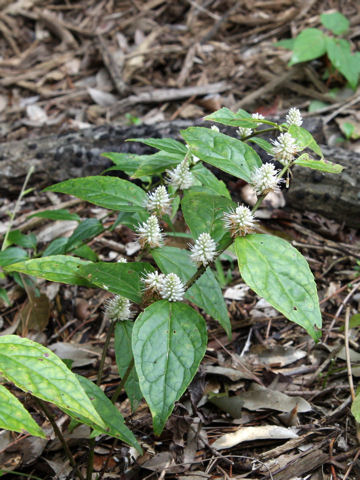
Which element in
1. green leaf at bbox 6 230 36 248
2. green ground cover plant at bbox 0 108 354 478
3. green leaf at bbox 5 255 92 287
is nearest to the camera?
green ground cover plant at bbox 0 108 354 478

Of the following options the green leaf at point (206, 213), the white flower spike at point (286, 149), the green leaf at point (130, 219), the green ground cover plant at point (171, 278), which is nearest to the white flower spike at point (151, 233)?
the green ground cover plant at point (171, 278)

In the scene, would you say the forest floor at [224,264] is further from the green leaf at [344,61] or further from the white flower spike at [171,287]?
the white flower spike at [171,287]

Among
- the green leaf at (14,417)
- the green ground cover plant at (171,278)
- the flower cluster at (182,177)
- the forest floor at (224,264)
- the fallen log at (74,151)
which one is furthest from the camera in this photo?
the fallen log at (74,151)

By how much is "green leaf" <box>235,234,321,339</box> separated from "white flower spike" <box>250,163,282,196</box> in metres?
0.17

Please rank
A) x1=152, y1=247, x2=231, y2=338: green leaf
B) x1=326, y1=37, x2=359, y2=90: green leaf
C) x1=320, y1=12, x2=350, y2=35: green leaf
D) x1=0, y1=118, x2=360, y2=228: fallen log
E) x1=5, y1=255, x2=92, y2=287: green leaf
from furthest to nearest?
x1=320, y1=12, x2=350, y2=35: green leaf → x1=326, y1=37, x2=359, y2=90: green leaf → x1=0, y1=118, x2=360, y2=228: fallen log → x1=152, y1=247, x2=231, y2=338: green leaf → x1=5, y1=255, x2=92, y2=287: green leaf

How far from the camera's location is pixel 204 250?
1470 mm

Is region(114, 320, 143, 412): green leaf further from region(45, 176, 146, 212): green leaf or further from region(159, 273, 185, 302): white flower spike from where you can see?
region(45, 176, 146, 212): green leaf

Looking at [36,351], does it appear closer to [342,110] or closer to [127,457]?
[127,457]

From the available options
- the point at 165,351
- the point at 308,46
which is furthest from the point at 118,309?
the point at 308,46

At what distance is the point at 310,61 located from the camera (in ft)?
16.0

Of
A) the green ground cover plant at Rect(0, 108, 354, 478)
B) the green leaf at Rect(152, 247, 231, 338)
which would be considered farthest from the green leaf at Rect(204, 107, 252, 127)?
the green leaf at Rect(152, 247, 231, 338)

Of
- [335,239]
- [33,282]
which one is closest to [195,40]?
[335,239]

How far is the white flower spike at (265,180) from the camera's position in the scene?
1.48 m

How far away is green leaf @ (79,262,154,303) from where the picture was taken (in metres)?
1.50
